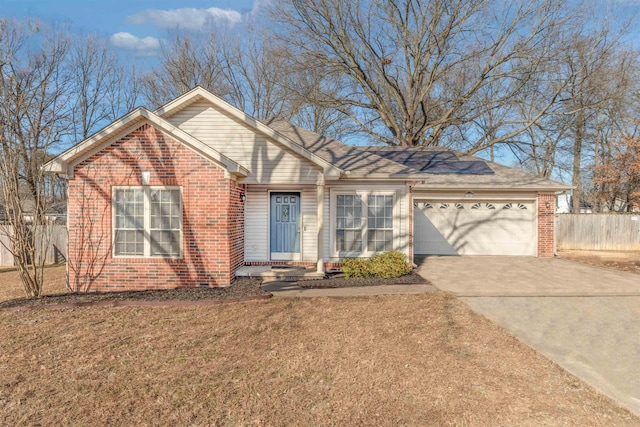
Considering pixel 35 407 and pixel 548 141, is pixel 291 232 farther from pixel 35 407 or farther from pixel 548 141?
pixel 548 141

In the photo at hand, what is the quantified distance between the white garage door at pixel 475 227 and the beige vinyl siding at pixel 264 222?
5.34 metres

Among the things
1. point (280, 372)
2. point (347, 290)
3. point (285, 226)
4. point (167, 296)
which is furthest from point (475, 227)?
point (280, 372)

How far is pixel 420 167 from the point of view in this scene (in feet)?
49.6

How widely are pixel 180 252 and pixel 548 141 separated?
29343 millimetres

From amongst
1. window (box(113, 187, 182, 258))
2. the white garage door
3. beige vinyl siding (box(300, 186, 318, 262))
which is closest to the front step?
beige vinyl siding (box(300, 186, 318, 262))

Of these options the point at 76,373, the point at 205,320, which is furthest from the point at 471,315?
the point at 76,373

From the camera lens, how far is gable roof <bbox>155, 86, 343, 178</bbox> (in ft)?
30.2

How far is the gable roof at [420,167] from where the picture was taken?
10.2 meters

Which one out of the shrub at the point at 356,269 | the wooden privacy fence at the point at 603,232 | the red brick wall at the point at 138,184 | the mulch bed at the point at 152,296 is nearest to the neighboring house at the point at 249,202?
the red brick wall at the point at 138,184

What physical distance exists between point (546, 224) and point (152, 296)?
13627mm

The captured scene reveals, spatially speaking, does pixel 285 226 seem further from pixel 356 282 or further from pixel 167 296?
pixel 167 296

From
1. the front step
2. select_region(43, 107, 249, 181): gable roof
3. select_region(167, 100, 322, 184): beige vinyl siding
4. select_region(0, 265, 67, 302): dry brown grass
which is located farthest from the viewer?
select_region(167, 100, 322, 184): beige vinyl siding

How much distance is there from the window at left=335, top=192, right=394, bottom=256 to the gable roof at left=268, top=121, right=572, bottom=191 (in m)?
0.79

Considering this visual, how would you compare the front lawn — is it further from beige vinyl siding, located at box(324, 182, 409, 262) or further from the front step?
beige vinyl siding, located at box(324, 182, 409, 262)
